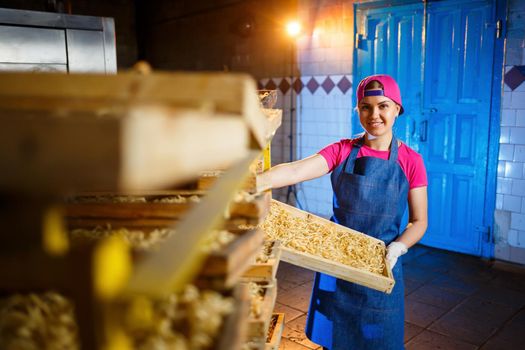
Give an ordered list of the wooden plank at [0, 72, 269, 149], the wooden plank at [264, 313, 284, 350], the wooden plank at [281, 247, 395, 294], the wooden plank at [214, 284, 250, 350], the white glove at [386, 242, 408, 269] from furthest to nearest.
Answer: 1. the white glove at [386, 242, 408, 269]
2. the wooden plank at [281, 247, 395, 294]
3. the wooden plank at [264, 313, 284, 350]
4. the wooden plank at [214, 284, 250, 350]
5. the wooden plank at [0, 72, 269, 149]

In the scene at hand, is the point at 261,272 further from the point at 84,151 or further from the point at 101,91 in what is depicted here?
the point at 84,151

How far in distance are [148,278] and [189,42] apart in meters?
10.8

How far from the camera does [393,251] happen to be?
3.05m

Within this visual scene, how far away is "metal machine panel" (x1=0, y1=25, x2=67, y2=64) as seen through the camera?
3910 mm

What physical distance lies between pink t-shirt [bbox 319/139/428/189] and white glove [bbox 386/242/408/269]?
45 centimetres

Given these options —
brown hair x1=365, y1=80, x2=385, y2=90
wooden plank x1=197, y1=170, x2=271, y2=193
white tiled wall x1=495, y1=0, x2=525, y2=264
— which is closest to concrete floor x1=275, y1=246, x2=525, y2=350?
white tiled wall x1=495, y1=0, x2=525, y2=264

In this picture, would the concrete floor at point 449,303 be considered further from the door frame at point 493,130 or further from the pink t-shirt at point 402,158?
the pink t-shirt at point 402,158

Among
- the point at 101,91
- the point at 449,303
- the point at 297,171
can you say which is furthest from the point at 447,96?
the point at 101,91

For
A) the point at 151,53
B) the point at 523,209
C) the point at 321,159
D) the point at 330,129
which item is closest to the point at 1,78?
the point at 321,159

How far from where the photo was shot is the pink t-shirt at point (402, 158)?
329 centimetres

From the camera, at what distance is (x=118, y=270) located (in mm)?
914

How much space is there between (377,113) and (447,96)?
12.1 ft

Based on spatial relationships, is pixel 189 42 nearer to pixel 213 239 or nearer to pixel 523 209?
pixel 523 209

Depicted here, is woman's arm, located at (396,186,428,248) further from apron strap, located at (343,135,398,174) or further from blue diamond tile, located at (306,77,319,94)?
blue diamond tile, located at (306,77,319,94)
